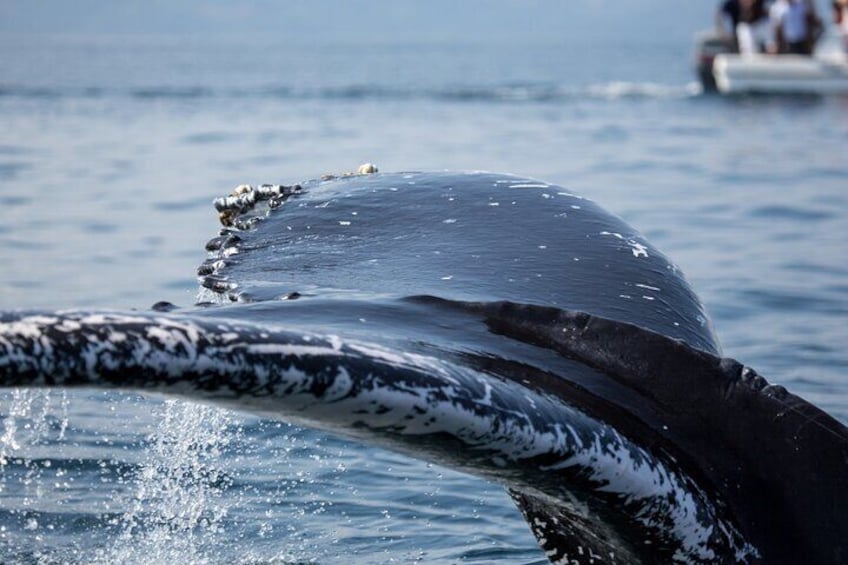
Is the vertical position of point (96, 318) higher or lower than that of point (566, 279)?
higher

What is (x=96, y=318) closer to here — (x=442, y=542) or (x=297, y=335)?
(x=297, y=335)

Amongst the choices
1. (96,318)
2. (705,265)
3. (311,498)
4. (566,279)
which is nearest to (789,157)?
(705,265)

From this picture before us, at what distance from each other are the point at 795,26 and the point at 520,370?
1202 inches

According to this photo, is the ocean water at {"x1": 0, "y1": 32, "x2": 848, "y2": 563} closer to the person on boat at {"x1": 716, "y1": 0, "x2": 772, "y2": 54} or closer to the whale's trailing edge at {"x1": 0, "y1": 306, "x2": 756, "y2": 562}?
the person on boat at {"x1": 716, "y1": 0, "x2": 772, "y2": 54}

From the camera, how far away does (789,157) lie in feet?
73.2

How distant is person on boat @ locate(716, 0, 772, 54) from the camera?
32.8m

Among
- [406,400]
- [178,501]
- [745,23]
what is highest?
[406,400]

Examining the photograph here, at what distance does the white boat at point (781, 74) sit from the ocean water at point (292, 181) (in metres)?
0.32

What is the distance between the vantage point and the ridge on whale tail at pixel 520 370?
249 cm

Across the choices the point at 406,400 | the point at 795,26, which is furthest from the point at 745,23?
the point at 406,400

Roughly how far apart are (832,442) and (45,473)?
4268 millimetres

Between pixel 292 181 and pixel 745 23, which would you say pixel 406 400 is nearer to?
pixel 292 181

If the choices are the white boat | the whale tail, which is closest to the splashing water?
the whale tail

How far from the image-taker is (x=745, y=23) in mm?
32938
